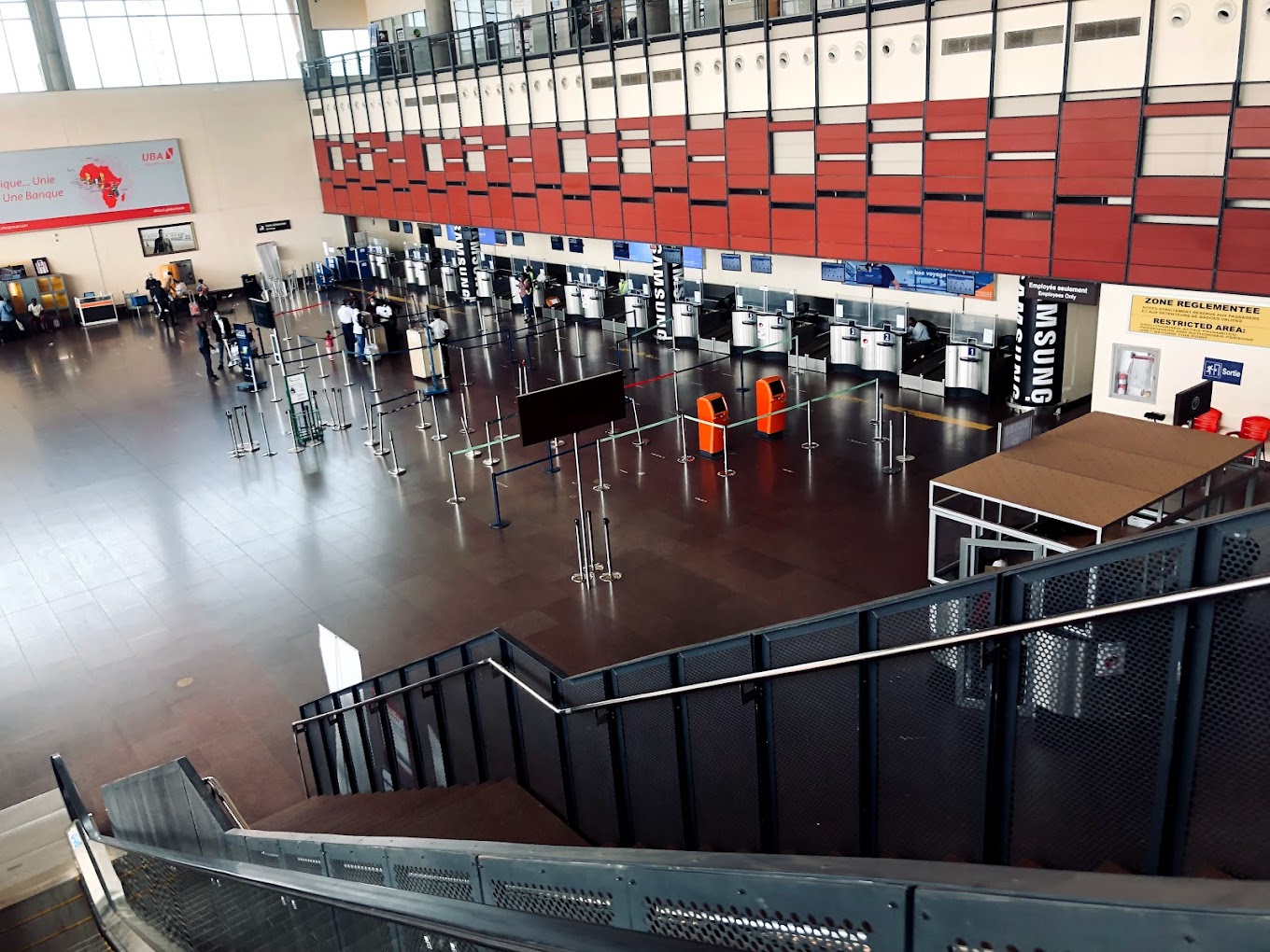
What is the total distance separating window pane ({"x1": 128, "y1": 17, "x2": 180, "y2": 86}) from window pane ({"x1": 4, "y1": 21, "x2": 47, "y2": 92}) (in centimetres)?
348

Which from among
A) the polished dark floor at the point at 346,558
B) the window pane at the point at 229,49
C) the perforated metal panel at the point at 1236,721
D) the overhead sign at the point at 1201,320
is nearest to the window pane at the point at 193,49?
the window pane at the point at 229,49

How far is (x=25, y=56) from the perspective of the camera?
35.2 meters

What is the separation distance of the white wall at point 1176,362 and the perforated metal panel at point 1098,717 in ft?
42.3

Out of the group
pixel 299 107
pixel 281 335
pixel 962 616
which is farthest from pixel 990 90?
pixel 299 107

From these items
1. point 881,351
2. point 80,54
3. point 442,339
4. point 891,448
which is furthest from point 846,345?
point 80,54

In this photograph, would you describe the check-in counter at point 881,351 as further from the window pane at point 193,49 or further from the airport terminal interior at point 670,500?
the window pane at point 193,49

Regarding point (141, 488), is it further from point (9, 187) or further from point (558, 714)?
point (9, 187)

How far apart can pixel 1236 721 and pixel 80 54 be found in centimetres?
4352

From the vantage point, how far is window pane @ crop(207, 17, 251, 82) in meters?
38.9

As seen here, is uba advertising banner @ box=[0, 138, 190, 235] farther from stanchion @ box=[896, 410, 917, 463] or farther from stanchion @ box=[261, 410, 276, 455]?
stanchion @ box=[896, 410, 917, 463]

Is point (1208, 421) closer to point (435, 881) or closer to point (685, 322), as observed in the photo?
point (685, 322)

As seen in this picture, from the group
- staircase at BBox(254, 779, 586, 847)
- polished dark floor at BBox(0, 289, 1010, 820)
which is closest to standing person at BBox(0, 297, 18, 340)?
polished dark floor at BBox(0, 289, 1010, 820)

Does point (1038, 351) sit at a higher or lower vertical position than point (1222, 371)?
lower

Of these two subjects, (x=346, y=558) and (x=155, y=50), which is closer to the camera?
(x=346, y=558)
